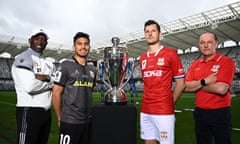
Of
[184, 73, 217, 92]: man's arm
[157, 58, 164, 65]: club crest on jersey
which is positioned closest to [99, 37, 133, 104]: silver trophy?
[157, 58, 164, 65]: club crest on jersey

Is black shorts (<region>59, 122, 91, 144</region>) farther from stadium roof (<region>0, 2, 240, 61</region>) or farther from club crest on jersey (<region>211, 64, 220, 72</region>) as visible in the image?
stadium roof (<region>0, 2, 240, 61</region>)

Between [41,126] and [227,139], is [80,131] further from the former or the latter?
[227,139]

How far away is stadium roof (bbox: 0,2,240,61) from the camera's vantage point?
26.3 metres

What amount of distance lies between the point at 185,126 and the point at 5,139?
4212 millimetres

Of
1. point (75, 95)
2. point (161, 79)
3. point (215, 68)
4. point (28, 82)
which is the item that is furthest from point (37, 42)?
point (215, 68)

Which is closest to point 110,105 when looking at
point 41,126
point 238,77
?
point 41,126

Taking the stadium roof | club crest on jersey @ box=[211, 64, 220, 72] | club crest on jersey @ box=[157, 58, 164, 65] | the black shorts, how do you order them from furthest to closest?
the stadium roof → club crest on jersey @ box=[211, 64, 220, 72] → club crest on jersey @ box=[157, 58, 164, 65] → the black shorts

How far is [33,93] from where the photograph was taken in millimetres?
2525

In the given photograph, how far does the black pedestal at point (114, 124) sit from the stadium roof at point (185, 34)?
17373 mm

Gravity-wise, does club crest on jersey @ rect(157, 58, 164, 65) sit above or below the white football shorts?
above

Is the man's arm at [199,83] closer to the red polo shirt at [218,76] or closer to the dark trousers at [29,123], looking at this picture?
the red polo shirt at [218,76]

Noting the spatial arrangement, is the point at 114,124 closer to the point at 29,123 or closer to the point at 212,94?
the point at 29,123

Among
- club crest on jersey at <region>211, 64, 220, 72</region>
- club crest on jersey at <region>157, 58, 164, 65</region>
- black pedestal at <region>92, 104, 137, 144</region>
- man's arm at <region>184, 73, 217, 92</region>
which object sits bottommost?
black pedestal at <region>92, 104, 137, 144</region>

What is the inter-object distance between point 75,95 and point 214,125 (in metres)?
1.40
